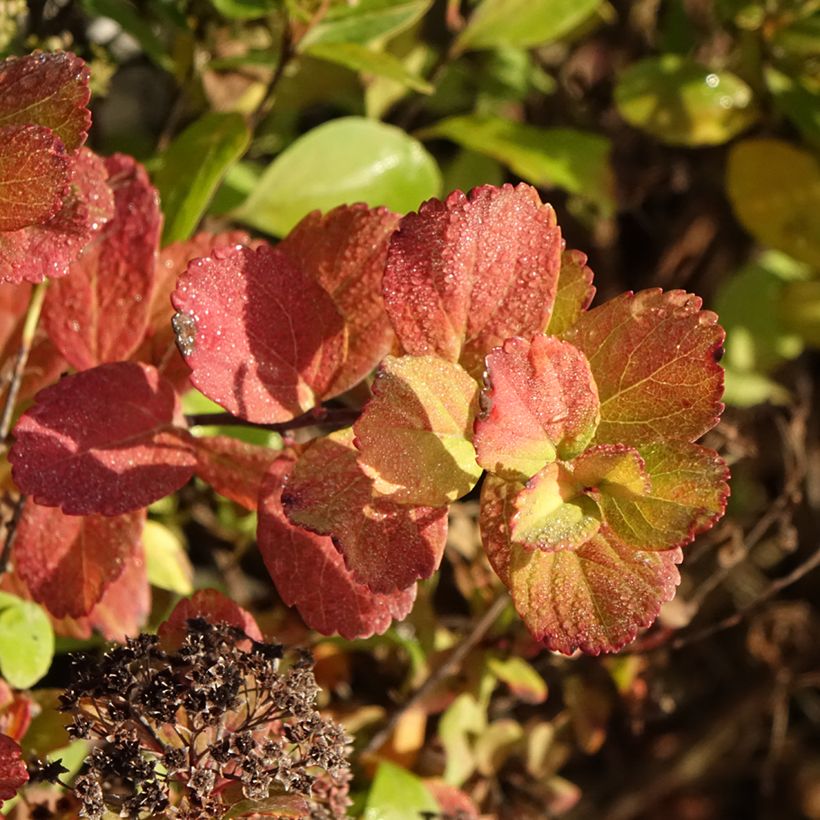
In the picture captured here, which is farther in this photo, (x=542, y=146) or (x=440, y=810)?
(x=542, y=146)

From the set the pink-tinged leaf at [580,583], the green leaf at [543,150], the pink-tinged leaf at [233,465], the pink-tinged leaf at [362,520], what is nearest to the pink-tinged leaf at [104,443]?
the pink-tinged leaf at [233,465]

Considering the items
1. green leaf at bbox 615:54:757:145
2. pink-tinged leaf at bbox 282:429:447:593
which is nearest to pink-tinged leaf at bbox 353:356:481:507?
pink-tinged leaf at bbox 282:429:447:593

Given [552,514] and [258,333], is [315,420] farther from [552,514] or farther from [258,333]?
[552,514]

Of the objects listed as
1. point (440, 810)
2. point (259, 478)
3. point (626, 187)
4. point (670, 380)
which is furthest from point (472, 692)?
point (626, 187)

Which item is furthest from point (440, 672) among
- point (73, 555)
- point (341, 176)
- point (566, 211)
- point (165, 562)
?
point (566, 211)

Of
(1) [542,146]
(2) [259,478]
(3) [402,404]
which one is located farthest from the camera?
(1) [542,146]

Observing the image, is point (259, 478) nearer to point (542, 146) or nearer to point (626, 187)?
point (542, 146)

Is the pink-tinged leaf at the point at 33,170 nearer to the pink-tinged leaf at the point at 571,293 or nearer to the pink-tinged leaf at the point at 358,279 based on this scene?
the pink-tinged leaf at the point at 358,279
